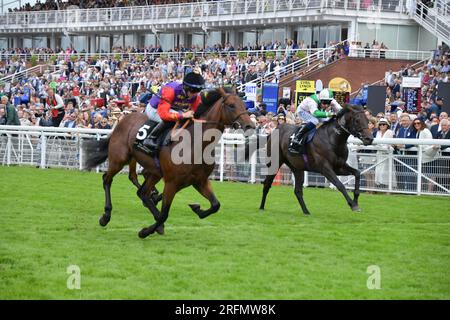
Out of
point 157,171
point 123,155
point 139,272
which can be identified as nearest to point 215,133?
point 157,171

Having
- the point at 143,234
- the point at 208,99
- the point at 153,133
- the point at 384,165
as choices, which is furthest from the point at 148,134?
the point at 384,165

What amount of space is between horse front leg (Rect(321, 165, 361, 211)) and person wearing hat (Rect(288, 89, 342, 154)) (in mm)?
581

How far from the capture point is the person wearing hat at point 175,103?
9.10 metres

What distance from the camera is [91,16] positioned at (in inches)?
2080

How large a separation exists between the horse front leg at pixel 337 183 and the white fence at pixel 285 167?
3.00 metres

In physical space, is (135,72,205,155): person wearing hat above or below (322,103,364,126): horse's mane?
above

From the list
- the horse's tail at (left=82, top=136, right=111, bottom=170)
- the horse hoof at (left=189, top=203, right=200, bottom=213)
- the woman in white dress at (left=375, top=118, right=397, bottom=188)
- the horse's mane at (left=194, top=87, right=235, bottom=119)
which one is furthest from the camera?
the woman in white dress at (left=375, top=118, right=397, bottom=188)

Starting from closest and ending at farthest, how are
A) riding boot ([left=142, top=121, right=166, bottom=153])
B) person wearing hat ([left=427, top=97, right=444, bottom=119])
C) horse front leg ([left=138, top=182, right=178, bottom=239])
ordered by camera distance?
1. horse front leg ([left=138, top=182, right=178, bottom=239])
2. riding boot ([left=142, top=121, right=166, bottom=153])
3. person wearing hat ([left=427, top=97, right=444, bottom=119])

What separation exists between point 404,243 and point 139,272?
133 inches

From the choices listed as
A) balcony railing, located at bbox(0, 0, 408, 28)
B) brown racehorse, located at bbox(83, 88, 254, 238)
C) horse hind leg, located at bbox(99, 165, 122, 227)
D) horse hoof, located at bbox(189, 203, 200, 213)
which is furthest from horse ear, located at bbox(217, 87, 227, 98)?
balcony railing, located at bbox(0, 0, 408, 28)

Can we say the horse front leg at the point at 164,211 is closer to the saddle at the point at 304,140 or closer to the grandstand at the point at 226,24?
the saddle at the point at 304,140

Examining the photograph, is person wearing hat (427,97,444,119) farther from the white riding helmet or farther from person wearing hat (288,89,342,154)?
the white riding helmet

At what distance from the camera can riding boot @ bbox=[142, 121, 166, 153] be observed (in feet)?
30.6

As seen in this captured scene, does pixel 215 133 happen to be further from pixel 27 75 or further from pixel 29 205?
pixel 27 75
